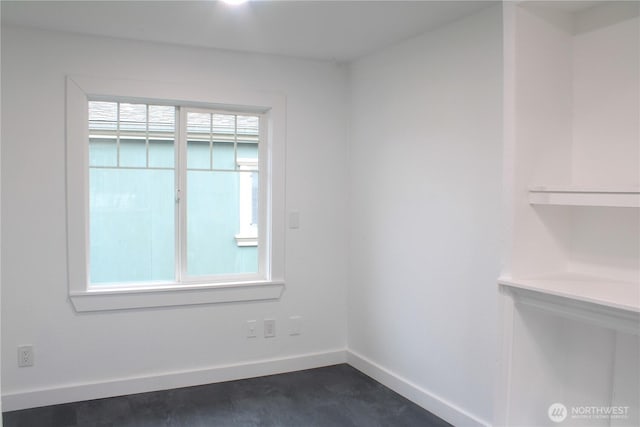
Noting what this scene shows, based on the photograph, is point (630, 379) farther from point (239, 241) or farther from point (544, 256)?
point (239, 241)

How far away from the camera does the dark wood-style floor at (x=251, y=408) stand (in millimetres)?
2789

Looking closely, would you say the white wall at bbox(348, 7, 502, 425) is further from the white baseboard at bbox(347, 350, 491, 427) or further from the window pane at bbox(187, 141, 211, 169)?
the window pane at bbox(187, 141, 211, 169)

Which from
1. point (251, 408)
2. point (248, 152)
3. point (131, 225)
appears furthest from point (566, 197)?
point (131, 225)

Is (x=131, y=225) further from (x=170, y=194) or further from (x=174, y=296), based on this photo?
(x=174, y=296)

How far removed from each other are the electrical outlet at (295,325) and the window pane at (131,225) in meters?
0.90

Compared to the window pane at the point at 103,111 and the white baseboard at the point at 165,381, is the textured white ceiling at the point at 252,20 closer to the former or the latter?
the window pane at the point at 103,111

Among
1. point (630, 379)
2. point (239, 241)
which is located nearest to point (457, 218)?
point (630, 379)

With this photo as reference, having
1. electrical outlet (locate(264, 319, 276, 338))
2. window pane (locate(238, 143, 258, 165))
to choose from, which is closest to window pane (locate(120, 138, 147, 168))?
window pane (locate(238, 143, 258, 165))

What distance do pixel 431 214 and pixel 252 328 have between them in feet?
4.90

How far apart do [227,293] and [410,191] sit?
1.41m

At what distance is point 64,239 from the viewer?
9.86 ft

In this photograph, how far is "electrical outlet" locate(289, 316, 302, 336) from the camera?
3600mm

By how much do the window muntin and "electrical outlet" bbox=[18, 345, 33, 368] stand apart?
495 mm

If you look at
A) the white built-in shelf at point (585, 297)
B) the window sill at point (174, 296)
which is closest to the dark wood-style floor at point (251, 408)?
the window sill at point (174, 296)
